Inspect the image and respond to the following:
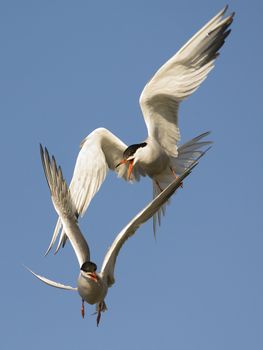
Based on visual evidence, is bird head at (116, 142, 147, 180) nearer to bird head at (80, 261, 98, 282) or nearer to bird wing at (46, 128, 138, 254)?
bird wing at (46, 128, 138, 254)

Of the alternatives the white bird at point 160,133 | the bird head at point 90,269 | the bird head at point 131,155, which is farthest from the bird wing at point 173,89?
the bird head at point 90,269

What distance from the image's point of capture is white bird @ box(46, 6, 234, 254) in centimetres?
1398

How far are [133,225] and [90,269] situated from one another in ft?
2.27

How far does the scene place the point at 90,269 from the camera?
11328 mm

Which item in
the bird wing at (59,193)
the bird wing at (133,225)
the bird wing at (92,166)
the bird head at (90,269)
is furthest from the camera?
the bird wing at (92,166)

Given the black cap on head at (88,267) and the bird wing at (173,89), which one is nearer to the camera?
the black cap on head at (88,267)

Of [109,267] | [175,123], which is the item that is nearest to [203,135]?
[175,123]

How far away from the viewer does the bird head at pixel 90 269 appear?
11.3 m

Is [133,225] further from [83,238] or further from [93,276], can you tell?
[83,238]

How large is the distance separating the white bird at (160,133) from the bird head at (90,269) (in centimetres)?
241

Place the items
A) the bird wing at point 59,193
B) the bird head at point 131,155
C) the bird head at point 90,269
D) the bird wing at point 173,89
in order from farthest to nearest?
the bird wing at point 173,89
the bird head at point 131,155
the bird wing at point 59,193
the bird head at point 90,269

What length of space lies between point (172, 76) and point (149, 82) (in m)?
0.33

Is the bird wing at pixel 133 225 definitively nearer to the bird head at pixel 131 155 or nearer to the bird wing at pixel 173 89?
the bird head at pixel 131 155

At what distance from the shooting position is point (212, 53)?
46.3ft
